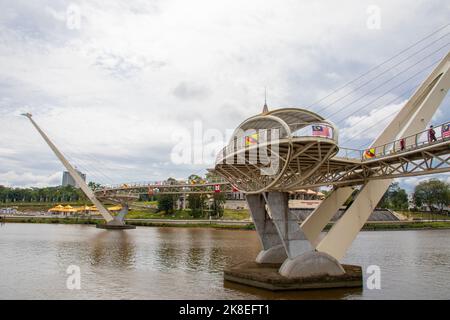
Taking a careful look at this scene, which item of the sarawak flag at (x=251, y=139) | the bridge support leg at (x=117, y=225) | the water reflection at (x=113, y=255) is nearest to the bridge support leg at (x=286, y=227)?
the sarawak flag at (x=251, y=139)

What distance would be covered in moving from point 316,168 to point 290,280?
683cm

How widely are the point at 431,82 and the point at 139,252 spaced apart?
31640 mm

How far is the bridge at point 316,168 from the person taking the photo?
2323 cm

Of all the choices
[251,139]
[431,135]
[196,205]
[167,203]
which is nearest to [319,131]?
[251,139]

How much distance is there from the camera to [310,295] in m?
23.1

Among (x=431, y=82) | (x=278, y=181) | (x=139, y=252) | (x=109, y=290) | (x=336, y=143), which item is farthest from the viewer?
(x=139, y=252)

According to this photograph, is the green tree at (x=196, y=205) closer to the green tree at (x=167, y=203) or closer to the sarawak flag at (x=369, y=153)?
the green tree at (x=167, y=203)

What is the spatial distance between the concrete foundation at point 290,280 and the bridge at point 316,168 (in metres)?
0.15

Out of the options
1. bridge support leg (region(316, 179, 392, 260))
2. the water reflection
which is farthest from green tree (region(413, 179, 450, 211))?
bridge support leg (region(316, 179, 392, 260))

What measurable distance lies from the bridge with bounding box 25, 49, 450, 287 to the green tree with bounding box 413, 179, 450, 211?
350 feet

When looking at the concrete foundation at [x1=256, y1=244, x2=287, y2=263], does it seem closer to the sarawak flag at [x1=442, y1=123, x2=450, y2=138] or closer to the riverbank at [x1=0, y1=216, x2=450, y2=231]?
the sarawak flag at [x1=442, y1=123, x2=450, y2=138]

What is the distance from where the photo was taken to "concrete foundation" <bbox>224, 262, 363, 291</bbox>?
23891 millimetres

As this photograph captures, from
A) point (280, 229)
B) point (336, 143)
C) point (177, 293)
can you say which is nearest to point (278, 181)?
point (280, 229)

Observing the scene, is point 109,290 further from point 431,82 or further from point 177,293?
point 431,82
